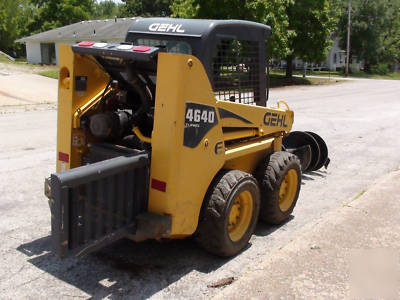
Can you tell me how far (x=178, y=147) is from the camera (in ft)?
12.6

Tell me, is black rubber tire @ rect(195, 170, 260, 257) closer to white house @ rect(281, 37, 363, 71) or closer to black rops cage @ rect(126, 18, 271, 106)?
black rops cage @ rect(126, 18, 271, 106)

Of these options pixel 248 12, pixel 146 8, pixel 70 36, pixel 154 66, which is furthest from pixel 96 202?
pixel 146 8

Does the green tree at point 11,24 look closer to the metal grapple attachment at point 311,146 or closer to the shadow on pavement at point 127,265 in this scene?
the metal grapple attachment at point 311,146

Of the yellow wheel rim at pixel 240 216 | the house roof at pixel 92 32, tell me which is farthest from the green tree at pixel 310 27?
the yellow wheel rim at pixel 240 216

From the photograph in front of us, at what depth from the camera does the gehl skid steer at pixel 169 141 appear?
3.62 metres

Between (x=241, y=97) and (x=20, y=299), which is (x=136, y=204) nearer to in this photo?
(x=20, y=299)

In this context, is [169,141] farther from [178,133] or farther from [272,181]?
[272,181]

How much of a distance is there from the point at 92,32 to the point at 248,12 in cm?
1682

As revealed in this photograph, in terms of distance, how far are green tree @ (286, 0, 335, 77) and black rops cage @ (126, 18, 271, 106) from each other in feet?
102

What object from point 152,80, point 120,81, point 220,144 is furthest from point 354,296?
point 120,81

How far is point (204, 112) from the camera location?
406 cm

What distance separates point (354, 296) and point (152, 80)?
2.74 m

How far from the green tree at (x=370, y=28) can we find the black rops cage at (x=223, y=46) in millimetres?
58389

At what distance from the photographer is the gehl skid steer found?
3625 millimetres
